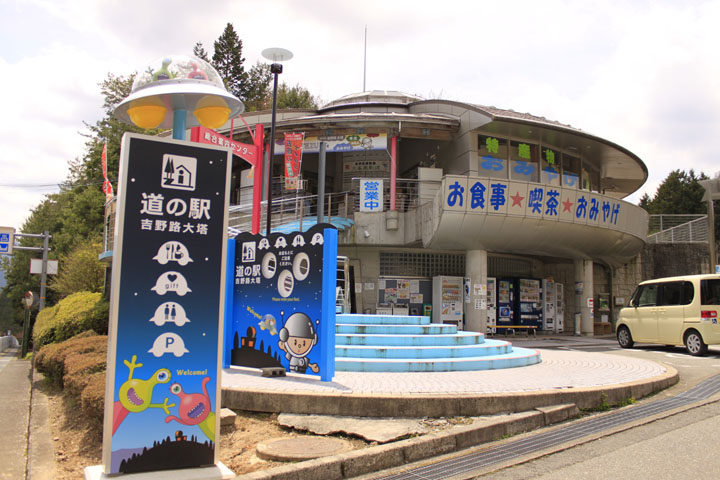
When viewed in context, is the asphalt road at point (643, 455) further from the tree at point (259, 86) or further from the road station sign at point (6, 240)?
the tree at point (259, 86)

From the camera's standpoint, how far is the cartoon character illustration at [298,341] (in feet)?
27.1

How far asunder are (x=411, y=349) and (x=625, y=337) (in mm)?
10154

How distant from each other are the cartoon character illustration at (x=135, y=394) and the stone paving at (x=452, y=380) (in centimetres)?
224

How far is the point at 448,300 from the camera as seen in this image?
20781 millimetres

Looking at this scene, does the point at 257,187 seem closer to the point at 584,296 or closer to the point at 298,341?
the point at 298,341

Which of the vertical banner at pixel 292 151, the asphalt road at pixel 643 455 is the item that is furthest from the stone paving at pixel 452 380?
the vertical banner at pixel 292 151

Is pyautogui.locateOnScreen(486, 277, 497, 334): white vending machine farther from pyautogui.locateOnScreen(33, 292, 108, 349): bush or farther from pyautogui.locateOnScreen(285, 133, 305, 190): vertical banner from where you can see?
pyautogui.locateOnScreen(33, 292, 108, 349): bush

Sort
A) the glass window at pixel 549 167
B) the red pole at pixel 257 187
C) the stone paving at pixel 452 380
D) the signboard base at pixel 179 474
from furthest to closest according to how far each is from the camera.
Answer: the glass window at pixel 549 167
the red pole at pixel 257 187
the stone paving at pixel 452 380
the signboard base at pixel 179 474

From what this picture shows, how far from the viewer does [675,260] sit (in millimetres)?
28016

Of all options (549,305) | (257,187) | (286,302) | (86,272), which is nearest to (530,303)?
(549,305)

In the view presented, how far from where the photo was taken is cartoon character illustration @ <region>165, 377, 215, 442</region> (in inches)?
181

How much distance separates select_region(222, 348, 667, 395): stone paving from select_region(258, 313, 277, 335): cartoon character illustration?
694mm

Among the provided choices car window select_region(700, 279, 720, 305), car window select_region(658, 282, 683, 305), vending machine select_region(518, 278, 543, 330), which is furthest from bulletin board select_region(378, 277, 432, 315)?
car window select_region(700, 279, 720, 305)

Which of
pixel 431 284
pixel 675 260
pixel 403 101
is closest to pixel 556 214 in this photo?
pixel 431 284
